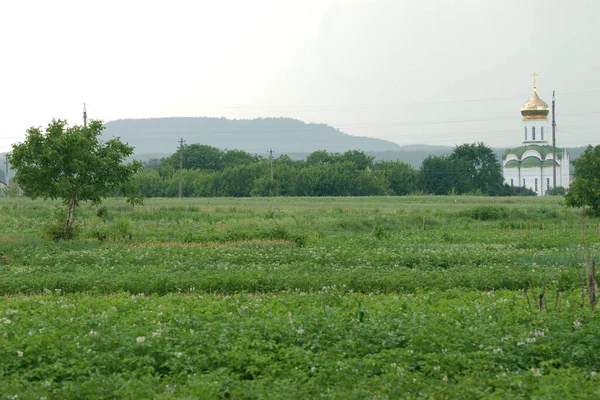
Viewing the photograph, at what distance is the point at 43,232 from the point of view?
32.3 m

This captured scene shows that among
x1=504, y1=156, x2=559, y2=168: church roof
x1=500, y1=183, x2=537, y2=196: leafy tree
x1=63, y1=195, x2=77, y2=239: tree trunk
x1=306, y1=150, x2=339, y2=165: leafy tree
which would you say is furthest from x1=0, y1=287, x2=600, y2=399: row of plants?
x1=504, y1=156, x2=559, y2=168: church roof

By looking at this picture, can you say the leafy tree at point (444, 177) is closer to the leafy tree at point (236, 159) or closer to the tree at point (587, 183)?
the leafy tree at point (236, 159)

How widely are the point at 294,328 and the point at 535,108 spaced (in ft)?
443

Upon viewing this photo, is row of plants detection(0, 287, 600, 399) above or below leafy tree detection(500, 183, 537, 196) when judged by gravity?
below

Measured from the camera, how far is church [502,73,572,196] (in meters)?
134

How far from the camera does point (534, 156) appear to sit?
134500mm

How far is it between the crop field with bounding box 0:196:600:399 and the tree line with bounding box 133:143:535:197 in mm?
82741

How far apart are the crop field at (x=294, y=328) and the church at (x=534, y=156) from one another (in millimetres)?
115236

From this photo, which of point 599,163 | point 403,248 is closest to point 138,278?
point 403,248

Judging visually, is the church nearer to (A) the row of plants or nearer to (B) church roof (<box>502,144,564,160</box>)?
(B) church roof (<box>502,144,564,160</box>)

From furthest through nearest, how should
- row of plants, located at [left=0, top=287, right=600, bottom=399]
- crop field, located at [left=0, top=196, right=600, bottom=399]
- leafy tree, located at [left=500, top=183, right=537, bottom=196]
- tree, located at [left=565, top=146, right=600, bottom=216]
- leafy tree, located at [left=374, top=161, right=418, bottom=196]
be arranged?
leafy tree, located at [left=500, top=183, right=537, bottom=196] → leafy tree, located at [left=374, top=161, right=418, bottom=196] → tree, located at [left=565, top=146, right=600, bottom=216] → crop field, located at [left=0, top=196, right=600, bottom=399] → row of plants, located at [left=0, top=287, right=600, bottom=399]

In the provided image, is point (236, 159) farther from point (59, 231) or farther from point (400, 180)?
point (59, 231)

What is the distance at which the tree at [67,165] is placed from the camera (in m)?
31.4

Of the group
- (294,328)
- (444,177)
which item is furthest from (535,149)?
(294,328)
